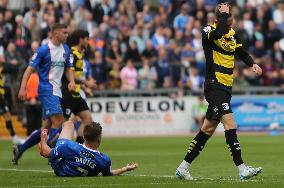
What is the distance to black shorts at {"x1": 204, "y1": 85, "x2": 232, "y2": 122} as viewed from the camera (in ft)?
43.9

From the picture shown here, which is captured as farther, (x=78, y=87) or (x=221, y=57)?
(x=78, y=87)

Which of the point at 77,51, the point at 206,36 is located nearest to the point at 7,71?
the point at 77,51

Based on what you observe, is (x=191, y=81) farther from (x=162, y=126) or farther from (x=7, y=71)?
(x=7, y=71)

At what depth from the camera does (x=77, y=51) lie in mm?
19438

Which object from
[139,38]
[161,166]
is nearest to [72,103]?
[161,166]

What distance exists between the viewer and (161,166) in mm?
16594

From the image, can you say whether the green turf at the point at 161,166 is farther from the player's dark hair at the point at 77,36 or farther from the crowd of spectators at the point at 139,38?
the crowd of spectators at the point at 139,38

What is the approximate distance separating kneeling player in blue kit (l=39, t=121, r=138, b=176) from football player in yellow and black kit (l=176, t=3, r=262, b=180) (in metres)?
1.15

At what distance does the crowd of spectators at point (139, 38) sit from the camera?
3171cm

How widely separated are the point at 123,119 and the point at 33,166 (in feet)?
51.4

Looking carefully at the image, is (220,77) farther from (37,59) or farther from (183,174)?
(37,59)

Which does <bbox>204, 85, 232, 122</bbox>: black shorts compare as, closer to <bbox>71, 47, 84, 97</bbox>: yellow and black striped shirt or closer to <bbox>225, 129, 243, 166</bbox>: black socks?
<bbox>225, 129, 243, 166</bbox>: black socks

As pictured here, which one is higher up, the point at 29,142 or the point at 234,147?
the point at 234,147

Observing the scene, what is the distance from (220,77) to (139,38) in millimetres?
20035
